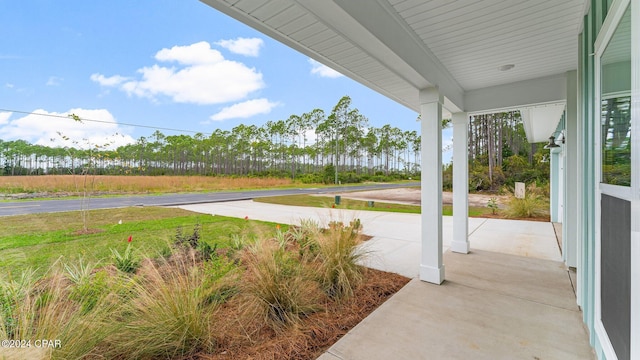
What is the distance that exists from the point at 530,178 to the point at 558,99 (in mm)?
14238

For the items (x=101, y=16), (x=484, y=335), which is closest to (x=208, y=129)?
(x=101, y=16)

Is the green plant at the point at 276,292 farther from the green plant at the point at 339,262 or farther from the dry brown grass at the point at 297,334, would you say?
the green plant at the point at 339,262

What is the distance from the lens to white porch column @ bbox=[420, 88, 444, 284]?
3024 mm

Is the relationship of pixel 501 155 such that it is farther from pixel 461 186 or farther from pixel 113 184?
pixel 113 184

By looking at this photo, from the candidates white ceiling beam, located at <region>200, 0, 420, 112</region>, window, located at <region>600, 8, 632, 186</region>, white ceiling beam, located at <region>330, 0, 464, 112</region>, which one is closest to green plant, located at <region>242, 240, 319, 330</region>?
white ceiling beam, located at <region>200, 0, 420, 112</region>

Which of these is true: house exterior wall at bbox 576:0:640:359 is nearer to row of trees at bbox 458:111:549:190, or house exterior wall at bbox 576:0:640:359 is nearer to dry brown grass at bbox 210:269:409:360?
dry brown grass at bbox 210:269:409:360

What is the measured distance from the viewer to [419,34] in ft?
7.96

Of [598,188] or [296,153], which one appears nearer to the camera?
[598,188]

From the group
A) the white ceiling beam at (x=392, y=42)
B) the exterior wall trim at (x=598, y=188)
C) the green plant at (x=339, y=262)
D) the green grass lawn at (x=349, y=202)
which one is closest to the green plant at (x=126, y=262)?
the green plant at (x=339, y=262)

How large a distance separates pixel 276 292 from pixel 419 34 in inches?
108

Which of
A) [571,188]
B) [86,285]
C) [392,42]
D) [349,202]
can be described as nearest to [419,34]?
[392,42]

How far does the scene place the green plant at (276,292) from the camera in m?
2.17

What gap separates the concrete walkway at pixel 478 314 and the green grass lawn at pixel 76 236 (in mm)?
2457

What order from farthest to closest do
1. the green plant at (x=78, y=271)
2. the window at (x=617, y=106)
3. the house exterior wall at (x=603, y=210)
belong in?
the green plant at (x=78, y=271) < the window at (x=617, y=106) < the house exterior wall at (x=603, y=210)
